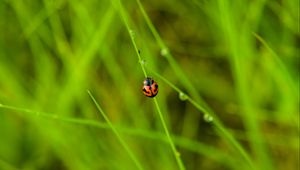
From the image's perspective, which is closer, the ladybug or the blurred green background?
the ladybug

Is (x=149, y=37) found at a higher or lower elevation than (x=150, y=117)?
higher

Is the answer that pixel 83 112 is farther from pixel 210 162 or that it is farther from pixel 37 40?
pixel 210 162

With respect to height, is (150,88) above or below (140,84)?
below

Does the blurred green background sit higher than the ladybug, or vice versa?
the blurred green background

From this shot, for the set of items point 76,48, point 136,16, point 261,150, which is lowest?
point 261,150

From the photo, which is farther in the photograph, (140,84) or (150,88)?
(140,84)

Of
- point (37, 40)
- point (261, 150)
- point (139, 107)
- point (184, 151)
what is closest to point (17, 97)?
point (37, 40)

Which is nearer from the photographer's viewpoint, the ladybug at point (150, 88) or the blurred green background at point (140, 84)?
the ladybug at point (150, 88)

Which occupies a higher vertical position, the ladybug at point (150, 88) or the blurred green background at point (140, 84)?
the blurred green background at point (140, 84)
